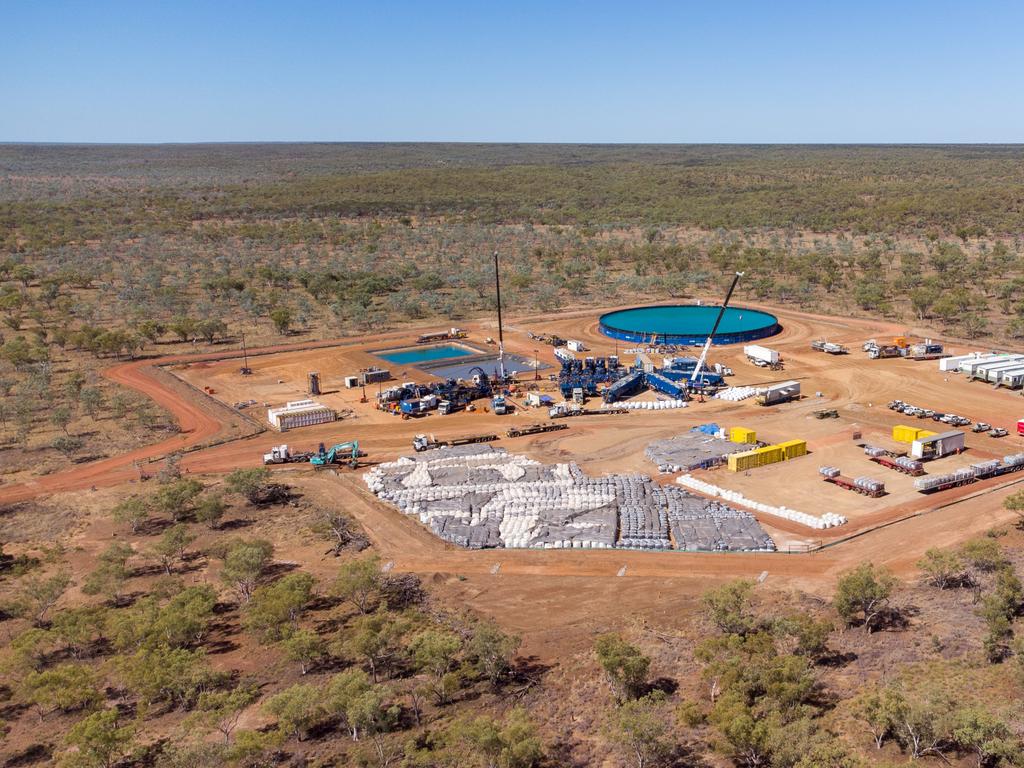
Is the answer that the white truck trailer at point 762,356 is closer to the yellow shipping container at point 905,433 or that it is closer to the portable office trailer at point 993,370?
the portable office trailer at point 993,370

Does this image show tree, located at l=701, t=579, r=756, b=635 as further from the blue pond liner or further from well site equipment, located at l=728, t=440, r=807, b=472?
the blue pond liner

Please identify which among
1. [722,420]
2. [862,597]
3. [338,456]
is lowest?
[338,456]

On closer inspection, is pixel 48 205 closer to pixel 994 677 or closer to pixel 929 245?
pixel 929 245

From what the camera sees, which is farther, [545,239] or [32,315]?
[545,239]

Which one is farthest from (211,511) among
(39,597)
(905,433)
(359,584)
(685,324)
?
(685,324)

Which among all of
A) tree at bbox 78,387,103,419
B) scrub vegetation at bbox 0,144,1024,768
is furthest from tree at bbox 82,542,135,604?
tree at bbox 78,387,103,419

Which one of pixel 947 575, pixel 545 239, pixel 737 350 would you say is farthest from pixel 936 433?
pixel 545 239

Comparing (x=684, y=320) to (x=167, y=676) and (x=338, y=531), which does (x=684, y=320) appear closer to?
(x=338, y=531)
